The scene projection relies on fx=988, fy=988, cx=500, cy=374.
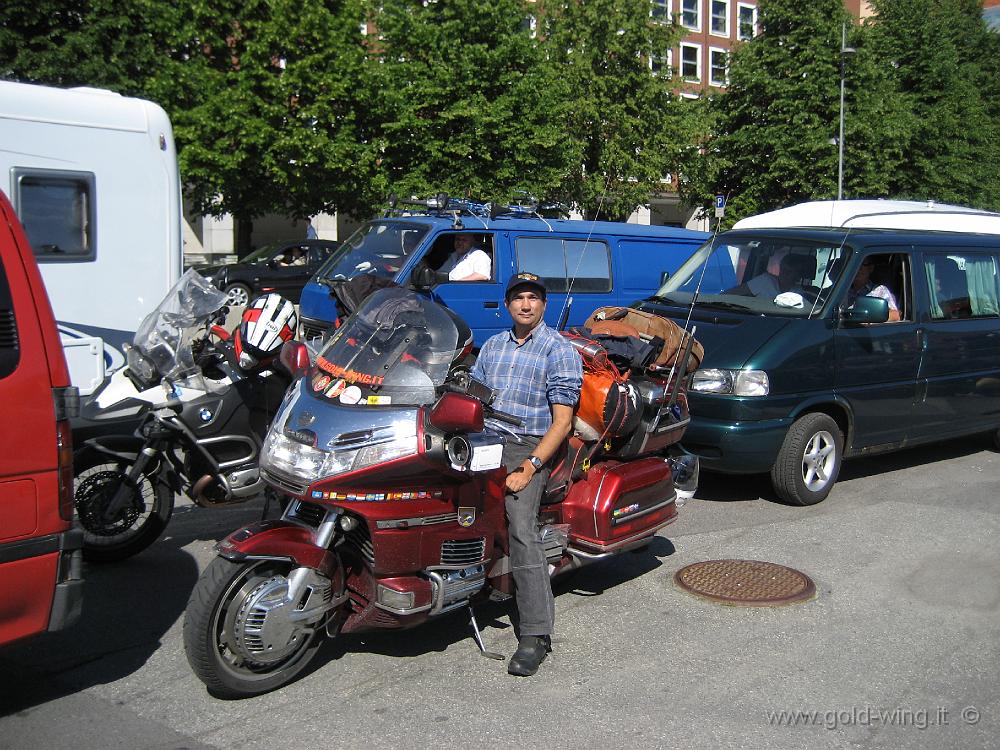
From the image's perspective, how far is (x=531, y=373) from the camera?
15.6ft

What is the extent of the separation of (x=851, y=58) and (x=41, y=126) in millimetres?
24379

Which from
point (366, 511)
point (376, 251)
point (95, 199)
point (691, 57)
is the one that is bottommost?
point (366, 511)

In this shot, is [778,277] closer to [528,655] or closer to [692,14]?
[528,655]

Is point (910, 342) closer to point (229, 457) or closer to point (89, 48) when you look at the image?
point (229, 457)

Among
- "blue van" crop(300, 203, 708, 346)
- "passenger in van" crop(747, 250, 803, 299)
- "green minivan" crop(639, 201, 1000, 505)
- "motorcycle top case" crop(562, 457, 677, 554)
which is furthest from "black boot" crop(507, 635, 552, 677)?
"blue van" crop(300, 203, 708, 346)

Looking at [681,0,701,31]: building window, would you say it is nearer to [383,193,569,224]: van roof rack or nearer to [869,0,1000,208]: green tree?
[869,0,1000,208]: green tree

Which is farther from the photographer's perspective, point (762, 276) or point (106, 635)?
point (762, 276)

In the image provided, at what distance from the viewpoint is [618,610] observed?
5.39m

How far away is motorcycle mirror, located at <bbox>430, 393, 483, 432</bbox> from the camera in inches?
157

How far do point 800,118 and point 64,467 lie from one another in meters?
26.9

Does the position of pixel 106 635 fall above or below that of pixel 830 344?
below

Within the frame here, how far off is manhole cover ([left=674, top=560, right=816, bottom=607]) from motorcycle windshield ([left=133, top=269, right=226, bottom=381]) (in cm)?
326

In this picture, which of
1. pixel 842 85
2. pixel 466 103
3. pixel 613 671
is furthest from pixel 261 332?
pixel 842 85

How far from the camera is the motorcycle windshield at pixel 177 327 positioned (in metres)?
5.97
